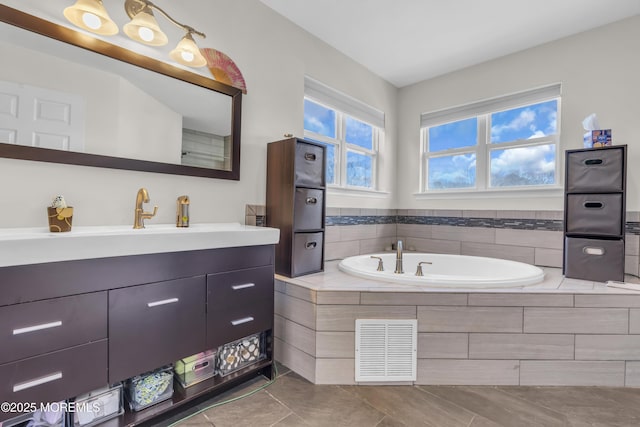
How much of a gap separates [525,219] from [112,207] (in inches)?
124

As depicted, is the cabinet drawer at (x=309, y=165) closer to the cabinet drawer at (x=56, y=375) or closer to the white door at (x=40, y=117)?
the white door at (x=40, y=117)

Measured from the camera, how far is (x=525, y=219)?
109 inches

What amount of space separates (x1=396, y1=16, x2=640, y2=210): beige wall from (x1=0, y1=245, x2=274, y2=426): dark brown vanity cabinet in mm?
2524

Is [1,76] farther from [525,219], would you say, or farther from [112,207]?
[525,219]

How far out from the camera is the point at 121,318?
4.09ft

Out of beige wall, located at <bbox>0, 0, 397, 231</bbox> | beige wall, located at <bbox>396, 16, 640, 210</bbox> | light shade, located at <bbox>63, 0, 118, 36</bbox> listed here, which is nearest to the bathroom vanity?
beige wall, located at <bbox>0, 0, 397, 231</bbox>

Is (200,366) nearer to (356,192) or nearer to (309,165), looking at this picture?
(309,165)

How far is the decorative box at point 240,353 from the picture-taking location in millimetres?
1673

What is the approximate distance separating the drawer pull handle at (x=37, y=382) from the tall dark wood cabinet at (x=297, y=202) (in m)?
1.25

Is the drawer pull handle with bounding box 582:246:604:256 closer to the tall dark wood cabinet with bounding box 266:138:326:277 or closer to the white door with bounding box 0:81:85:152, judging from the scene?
the tall dark wood cabinet with bounding box 266:138:326:277

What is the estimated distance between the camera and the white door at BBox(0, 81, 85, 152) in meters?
1.31

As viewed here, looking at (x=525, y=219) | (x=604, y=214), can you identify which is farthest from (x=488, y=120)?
(x=604, y=214)

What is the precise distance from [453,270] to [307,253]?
5.02 ft

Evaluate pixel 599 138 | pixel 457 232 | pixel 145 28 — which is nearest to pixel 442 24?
pixel 599 138
